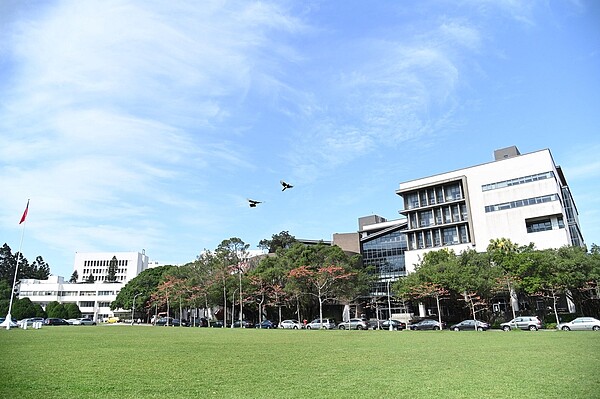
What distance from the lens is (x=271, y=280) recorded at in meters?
59.0

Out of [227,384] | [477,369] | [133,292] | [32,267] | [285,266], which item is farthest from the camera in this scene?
[32,267]

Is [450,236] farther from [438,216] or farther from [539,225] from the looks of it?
[539,225]

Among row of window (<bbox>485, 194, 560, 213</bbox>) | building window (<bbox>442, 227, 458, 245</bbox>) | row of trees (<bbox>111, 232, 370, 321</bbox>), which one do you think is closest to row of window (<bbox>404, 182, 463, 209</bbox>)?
building window (<bbox>442, 227, 458, 245</bbox>)

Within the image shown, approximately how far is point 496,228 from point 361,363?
54480 millimetres

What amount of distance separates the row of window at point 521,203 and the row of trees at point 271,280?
20325mm

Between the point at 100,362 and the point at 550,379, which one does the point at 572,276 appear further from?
the point at 100,362

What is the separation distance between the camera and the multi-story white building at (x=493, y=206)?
58.7 m

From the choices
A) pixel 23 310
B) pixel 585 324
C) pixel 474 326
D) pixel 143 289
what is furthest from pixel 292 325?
pixel 23 310

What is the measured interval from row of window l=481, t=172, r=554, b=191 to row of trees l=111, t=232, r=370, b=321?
21901mm

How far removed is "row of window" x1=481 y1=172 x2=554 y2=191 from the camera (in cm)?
5916

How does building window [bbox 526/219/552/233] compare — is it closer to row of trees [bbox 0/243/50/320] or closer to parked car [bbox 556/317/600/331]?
parked car [bbox 556/317/600/331]

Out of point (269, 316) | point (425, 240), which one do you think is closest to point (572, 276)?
point (425, 240)

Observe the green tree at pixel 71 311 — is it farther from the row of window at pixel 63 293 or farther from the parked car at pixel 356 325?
the parked car at pixel 356 325

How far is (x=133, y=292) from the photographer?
284 feet
